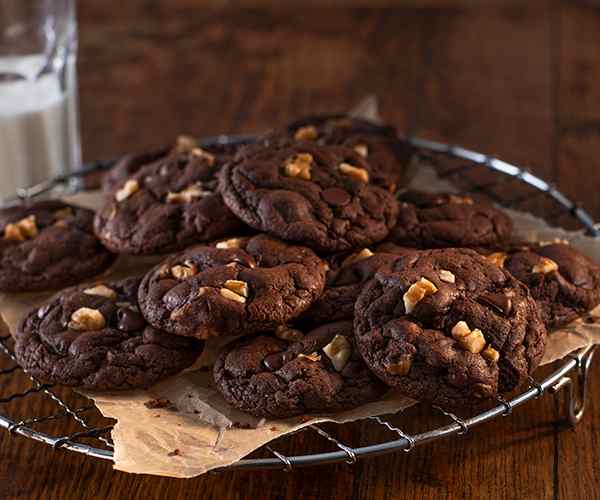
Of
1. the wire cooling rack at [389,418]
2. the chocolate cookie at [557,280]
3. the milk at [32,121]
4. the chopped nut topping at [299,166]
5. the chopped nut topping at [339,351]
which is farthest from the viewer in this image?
the milk at [32,121]

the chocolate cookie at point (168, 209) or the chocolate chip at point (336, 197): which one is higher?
the chocolate chip at point (336, 197)

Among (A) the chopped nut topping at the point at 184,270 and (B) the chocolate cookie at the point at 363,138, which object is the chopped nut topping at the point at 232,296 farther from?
(B) the chocolate cookie at the point at 363,138

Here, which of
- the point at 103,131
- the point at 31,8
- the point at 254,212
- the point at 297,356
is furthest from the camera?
the point at 103,131

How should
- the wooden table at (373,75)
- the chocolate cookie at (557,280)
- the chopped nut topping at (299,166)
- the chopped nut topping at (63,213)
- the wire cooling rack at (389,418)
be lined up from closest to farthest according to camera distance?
1. the wire cooling rack at (389,418)
2. the chocolate cookie at (557,280)
3. the chopped nut topping at (299,166)
4. the chopped nut topping at (63,213)
5. the wooden table at (373,75)

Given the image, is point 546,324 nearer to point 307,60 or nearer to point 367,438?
point 367,438

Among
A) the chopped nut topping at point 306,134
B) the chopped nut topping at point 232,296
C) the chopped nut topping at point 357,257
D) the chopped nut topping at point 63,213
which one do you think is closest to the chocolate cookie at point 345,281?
the chopped nut topping at point 357,257

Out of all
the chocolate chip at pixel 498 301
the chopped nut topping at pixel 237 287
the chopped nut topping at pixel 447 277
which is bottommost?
the chopped nut topping at pixel 237 287

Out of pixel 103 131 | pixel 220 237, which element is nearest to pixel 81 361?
pixel 220 237
